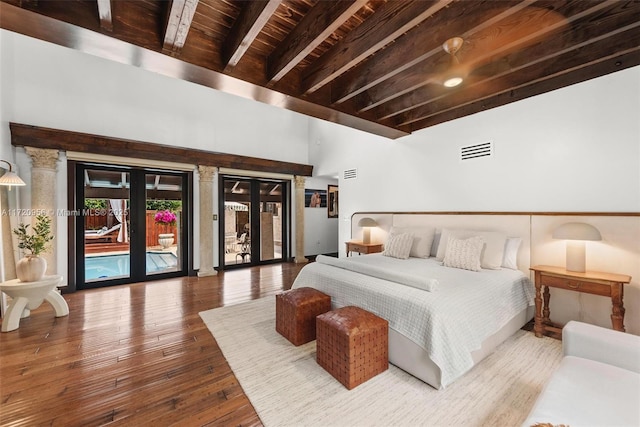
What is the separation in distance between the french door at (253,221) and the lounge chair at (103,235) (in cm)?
190

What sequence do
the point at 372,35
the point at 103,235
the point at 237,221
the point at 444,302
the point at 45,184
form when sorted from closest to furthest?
the point at 444,302
the point at 372,35
the point at 45,184
the point at 103,235
the point at 237,221

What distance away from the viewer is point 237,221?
626 cm

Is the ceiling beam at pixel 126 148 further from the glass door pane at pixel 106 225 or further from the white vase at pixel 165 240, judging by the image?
the white vase at pixel 165 240

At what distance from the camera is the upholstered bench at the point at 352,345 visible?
1.93 m

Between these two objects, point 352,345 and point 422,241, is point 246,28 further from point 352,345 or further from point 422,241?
point 422,241

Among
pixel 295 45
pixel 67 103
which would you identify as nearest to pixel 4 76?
pixel 67 103

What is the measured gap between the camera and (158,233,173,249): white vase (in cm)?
534

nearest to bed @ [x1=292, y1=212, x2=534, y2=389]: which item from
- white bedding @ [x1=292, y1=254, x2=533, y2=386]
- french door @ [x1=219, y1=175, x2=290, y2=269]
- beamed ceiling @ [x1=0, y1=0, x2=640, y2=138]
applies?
white bedding @ [x1=292, y1=254, x2=533, y2=386]

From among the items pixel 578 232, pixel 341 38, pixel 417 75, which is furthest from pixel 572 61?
pixel 341 38

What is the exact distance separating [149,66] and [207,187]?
335 cm

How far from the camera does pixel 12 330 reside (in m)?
2.88

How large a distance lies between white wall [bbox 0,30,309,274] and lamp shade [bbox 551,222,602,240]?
18.0ft

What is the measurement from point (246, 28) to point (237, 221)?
4.78m

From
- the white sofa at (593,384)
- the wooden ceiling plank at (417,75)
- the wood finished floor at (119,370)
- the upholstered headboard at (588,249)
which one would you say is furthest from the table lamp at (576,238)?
the wood finished floor at (119,370)
